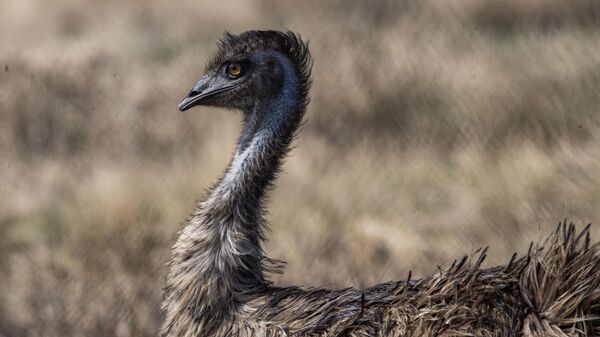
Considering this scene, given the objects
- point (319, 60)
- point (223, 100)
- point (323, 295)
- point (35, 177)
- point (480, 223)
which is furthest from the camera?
point (319, 60)

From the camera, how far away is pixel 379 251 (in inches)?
432

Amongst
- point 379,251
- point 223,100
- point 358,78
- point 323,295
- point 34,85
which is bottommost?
point 323,295

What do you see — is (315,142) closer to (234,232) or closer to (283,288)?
(234,232)

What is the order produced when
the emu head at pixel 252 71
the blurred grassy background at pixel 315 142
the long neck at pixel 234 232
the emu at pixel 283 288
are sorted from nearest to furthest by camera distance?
the emu at pixel 283 288
the long neck at pixel 234 232
the emu head at pixel 252 71
the blurred grassy background at pixel 315 142

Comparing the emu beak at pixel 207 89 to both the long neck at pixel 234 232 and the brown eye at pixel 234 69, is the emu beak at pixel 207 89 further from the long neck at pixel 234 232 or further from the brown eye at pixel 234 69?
the long neck at pixel 234 232

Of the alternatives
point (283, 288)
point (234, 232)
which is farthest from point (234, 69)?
point (283, 288)

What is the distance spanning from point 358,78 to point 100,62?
2.14 m

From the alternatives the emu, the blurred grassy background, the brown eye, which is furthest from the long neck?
the blurred grassy background

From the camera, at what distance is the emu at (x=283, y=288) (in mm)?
6586

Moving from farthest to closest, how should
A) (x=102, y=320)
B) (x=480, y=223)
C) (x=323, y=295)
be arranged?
(x=480, y=223), (x=102, y=320), (x=323, y=295)

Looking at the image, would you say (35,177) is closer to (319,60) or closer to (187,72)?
(187,72)

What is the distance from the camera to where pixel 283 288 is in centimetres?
726

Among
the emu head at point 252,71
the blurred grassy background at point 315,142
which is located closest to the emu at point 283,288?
the emu head at point 252,71

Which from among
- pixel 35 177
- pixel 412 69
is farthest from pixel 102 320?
pixel 412 69
